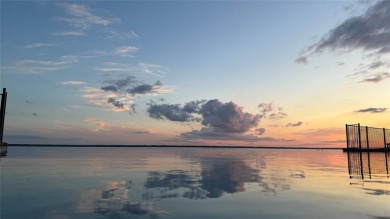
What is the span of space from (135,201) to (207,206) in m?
3.61

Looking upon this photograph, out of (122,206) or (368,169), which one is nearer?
(122,206)

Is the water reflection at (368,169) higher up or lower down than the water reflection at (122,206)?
lower down

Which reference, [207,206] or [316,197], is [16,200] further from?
[316,197]

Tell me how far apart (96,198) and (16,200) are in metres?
3.72

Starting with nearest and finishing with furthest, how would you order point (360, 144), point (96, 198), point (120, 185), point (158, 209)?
point (158, 209)
point (96, 198)
point (120, 185)
point (360, 144)

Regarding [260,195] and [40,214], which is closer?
[40,214]

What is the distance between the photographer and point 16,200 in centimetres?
1498

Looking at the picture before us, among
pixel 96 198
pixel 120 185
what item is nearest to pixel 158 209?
pixel 96 198

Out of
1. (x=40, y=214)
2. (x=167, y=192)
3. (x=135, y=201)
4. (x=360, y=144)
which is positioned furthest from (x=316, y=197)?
(x=360, y=144)

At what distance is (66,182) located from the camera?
21.9 m

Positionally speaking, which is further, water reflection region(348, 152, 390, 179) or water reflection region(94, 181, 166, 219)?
water reflection region(348, 152, 390, 179)

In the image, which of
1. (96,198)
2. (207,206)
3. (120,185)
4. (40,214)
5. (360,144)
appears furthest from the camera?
(360,144)

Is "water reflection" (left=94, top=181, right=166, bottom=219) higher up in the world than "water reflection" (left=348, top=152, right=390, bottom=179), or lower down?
higher up

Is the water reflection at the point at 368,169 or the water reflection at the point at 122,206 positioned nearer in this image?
the water reflection at the point at 122,206
